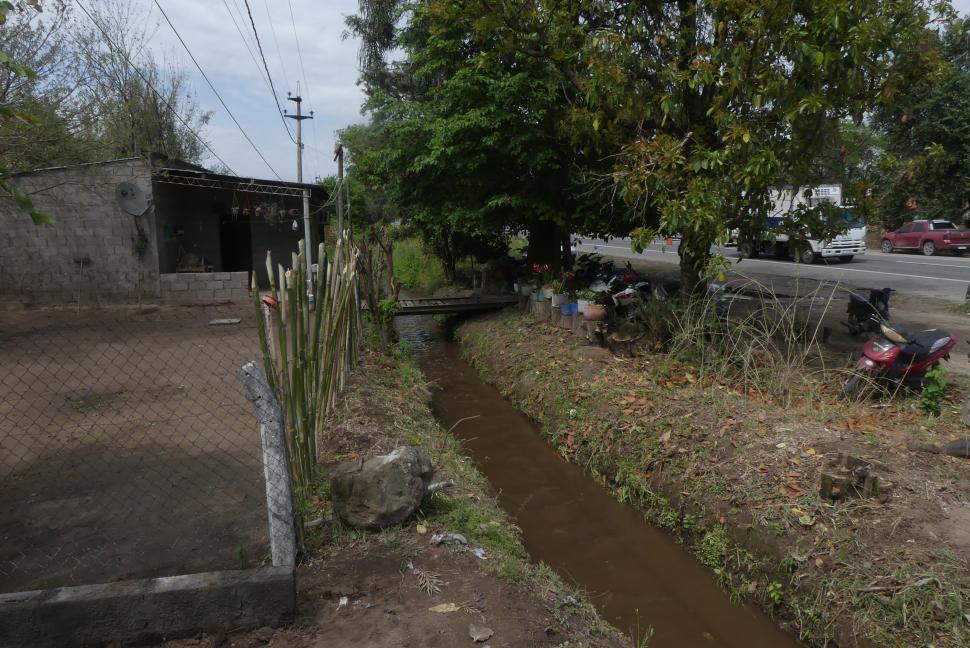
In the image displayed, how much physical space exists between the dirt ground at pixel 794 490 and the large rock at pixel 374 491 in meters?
2.52

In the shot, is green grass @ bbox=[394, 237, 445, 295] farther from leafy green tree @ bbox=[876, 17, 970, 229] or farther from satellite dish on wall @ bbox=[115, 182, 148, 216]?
leafy green tree @ bbox=[876, 17, 970, 229]

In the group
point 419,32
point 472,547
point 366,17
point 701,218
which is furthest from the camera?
point 366,17

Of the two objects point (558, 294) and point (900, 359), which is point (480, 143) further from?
point (900, 359)

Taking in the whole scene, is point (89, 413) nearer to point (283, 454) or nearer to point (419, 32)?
point (283, 454)

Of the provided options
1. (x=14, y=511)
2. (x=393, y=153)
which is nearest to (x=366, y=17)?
(x=393, y=153)

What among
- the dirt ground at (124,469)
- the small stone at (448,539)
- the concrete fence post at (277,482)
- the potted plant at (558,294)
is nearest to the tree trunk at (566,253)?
the potted plant at (558,294)

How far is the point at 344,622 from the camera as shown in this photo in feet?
10.5

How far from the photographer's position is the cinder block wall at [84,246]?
13.0 metres

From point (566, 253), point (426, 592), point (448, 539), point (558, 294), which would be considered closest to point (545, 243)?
point (566, 253)

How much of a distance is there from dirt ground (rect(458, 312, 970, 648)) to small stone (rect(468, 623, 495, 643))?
7.36 ft

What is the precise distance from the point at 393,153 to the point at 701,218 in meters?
7.12

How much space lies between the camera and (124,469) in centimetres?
534

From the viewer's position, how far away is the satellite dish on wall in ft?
43.1

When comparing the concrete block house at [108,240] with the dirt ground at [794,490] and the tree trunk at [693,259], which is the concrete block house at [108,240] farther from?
the dirt ground at [794,490]
